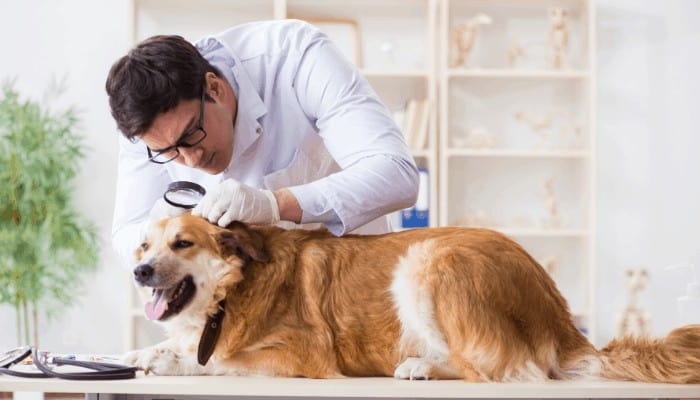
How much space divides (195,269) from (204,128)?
40 cm

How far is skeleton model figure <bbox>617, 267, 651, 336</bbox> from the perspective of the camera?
4426 mm

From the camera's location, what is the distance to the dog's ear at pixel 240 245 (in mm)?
1378

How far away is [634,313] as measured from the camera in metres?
4.44

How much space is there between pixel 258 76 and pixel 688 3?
3.95m

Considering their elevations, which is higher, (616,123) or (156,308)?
(616,123)

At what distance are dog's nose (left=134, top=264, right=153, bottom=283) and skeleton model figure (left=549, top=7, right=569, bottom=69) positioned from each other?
3.73 m

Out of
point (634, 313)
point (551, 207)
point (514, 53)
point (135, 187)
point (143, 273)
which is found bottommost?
point (634, 313)

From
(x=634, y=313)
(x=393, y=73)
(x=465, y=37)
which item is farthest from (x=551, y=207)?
(x=393, y=73)

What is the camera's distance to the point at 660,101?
492cm

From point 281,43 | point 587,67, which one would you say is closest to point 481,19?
point 587,67

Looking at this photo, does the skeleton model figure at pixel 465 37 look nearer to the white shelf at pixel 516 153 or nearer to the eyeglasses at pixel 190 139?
the white shelf at pixel 516 153

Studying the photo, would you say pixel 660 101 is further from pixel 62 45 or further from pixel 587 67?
pixel 62 45

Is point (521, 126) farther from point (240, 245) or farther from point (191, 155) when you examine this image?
point (240, 245)

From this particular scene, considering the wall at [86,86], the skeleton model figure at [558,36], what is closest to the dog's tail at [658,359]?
the skeleton model figure at [558,36]
